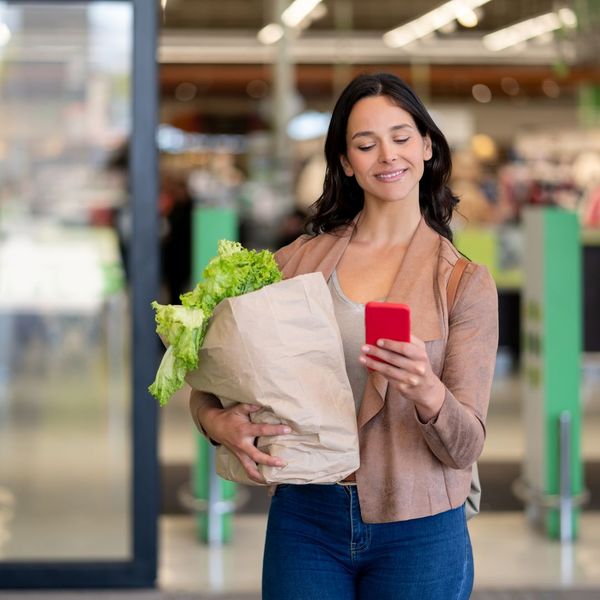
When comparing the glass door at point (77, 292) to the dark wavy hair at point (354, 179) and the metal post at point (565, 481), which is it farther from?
the dark wavy hair at point (354, 179)

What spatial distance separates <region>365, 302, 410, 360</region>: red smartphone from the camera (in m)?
1.71

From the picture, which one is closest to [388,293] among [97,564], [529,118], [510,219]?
[97,564]

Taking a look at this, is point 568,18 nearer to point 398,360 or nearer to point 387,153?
point 387,153

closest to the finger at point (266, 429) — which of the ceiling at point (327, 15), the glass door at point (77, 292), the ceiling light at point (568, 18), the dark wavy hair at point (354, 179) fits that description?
the dark wavy hair at point (354, 179)

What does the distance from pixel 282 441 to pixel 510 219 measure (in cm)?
842

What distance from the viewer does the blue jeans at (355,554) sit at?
1.98 m

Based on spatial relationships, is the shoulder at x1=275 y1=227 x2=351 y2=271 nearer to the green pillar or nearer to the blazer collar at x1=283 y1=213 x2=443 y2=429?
the blazer collar at x1=283 y1=213 x2=443 y2=429

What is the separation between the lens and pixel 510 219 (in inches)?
396

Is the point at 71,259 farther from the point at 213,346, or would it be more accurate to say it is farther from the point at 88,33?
the point at 213,346

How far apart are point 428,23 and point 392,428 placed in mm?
17410

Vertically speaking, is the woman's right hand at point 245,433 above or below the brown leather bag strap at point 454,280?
below

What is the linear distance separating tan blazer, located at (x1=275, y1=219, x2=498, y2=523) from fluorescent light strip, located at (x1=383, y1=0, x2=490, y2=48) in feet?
38.6

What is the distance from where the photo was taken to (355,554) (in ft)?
6.51

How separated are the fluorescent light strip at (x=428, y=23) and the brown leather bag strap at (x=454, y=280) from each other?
1172cm
